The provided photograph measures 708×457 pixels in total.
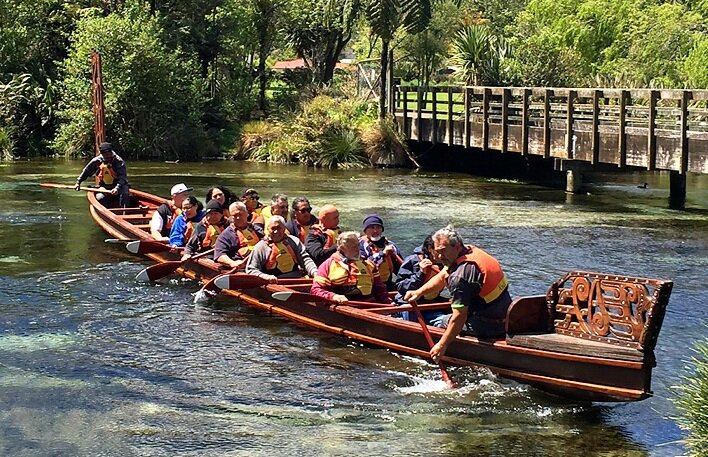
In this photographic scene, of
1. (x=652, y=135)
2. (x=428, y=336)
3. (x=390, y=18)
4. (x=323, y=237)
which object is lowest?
(x=428, y=336)

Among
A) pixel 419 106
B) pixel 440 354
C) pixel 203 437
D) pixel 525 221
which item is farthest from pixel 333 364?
pixel 419 106

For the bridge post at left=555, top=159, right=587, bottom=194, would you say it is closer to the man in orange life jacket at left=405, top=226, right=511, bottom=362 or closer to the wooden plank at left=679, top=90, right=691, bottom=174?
the wooden plank at left=679, top=90, right=691, bottom=174

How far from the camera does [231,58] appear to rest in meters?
43.8

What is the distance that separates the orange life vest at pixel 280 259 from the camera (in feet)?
44.5

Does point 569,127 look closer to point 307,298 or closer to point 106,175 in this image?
point 106,175

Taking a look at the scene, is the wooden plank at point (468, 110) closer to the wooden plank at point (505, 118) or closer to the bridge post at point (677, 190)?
the wooden plank at point (505, 118)

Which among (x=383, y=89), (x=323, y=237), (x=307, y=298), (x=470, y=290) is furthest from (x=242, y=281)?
(x=383, y=89)

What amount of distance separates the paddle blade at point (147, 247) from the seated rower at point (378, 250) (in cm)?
417

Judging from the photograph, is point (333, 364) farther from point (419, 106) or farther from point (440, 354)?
point (419, 106)

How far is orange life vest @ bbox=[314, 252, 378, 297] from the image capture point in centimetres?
1229

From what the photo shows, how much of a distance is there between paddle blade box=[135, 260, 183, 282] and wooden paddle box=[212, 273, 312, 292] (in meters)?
1.94

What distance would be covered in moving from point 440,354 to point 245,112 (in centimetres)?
3240

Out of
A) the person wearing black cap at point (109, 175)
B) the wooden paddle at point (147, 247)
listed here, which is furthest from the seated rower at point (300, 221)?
the person wearing black cap at point (109, 175)

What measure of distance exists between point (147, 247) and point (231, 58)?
1154 inches
